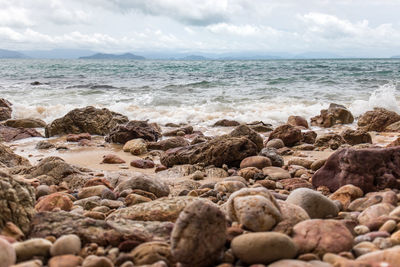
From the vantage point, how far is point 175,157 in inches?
220

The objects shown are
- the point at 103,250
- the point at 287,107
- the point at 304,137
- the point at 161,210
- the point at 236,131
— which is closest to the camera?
the point at 103,250

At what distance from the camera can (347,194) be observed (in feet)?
10.9

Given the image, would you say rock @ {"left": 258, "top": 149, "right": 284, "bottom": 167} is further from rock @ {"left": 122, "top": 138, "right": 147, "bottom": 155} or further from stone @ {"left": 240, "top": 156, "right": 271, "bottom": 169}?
rock @ {"left": 122, "top": 138, "right": 147, "bottom": 155}

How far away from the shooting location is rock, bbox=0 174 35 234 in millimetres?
2305

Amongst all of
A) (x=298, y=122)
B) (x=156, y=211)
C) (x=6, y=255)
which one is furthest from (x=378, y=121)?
(x=6, y=255)

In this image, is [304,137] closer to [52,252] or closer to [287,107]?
[287,107]

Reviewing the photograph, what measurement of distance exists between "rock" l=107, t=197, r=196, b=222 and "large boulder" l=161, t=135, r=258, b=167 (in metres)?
2.48

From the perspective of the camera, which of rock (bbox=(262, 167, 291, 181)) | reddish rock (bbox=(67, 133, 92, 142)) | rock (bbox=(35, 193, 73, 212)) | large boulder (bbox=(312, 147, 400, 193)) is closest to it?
rock (bbox=(35, 193, 73, 212))

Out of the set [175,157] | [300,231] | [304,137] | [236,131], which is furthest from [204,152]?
[300,231]

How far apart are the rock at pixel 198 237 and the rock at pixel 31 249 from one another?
2.26 feet

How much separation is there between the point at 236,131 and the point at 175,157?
1.34 metres

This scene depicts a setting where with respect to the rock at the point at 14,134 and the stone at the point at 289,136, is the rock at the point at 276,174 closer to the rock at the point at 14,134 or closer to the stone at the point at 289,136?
the stone at the point at 289,136

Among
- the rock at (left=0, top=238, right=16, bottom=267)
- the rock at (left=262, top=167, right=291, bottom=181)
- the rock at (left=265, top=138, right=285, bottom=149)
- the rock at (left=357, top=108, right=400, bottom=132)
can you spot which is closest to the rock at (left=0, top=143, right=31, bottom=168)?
the rock at (left=262, top=167, right=291, bottom=181)

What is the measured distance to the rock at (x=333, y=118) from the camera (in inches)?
375
